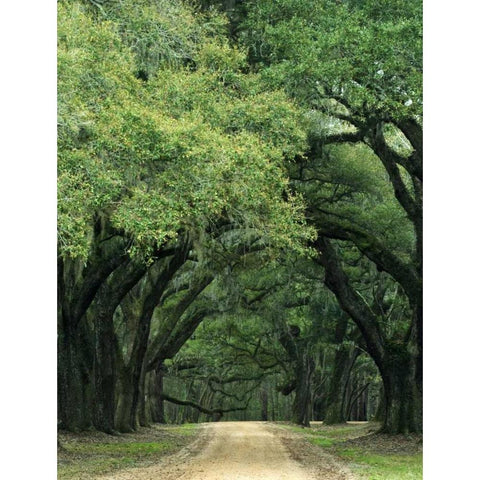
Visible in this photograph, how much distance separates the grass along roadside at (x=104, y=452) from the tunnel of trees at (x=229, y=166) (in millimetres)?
963

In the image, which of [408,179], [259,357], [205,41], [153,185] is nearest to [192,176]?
[153,185]

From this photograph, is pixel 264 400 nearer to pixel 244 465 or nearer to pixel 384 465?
pixel 244 465

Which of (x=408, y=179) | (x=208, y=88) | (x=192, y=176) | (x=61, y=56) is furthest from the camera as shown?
(x=408, y=179)

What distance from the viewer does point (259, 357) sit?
148 feet

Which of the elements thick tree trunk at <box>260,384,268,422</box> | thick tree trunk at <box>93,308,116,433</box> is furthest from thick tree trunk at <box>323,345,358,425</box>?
thick tree trunk at <box>260,384,268,422</box>

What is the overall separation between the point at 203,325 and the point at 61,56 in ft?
91.9

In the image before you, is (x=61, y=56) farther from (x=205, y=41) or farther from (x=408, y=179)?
(x=408, y=179)

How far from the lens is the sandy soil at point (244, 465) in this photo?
15.1 meters

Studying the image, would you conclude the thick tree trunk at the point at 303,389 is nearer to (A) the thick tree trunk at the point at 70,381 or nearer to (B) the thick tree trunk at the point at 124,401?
(B) the thick tree trunk at the point at 124,401

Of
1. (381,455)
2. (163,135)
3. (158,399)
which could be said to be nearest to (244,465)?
(381,455)

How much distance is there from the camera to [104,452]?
1964 cm

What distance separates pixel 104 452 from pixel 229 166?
8.81m

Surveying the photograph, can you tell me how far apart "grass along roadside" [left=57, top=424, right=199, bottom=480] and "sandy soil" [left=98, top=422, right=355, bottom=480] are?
1.83ft

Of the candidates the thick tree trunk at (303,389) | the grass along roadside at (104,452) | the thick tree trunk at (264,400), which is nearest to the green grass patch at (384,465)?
the grass along roadside at (104,452)
